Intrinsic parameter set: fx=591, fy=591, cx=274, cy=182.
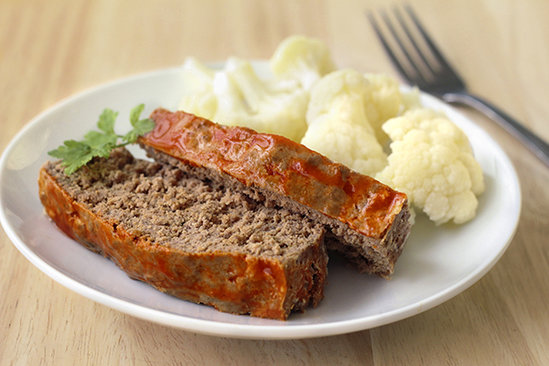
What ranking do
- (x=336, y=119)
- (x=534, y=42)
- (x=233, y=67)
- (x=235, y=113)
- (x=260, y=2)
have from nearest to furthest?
Result: (x=336, y=119) → (x=235, y=113) → (x=233, y=67) → (x=534, y=42) → (x=260, y=2)

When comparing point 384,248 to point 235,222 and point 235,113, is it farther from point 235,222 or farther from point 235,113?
point 235,113

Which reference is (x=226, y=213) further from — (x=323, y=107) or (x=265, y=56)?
(x=265, y=56)

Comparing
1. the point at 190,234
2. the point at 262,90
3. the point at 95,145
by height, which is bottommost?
the point at 262,90

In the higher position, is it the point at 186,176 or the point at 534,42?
the point at 186,176

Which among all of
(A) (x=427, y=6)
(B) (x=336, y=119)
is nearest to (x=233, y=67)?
(B) (x=336, y=119)

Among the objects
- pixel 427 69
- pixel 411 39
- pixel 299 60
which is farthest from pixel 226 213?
pixel 411 39

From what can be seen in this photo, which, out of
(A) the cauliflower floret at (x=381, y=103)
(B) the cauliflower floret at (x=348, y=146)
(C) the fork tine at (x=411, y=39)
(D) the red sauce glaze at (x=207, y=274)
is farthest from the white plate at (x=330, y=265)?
(C) the fork tine at (x=411, y=39)

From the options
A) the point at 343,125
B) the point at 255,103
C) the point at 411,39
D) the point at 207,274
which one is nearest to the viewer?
the point at 207,274
